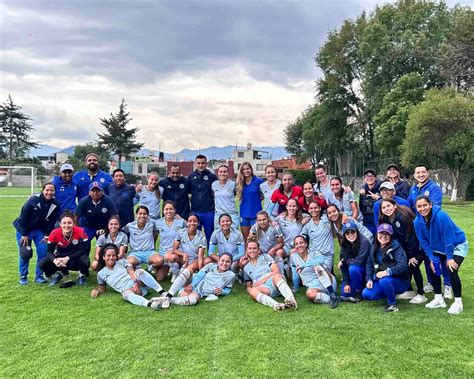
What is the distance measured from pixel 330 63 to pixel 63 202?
119 feet

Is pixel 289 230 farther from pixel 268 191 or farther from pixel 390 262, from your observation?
pixel 390 262

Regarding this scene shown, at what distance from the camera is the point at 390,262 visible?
5.06m

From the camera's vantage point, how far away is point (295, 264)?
5680 millimetres

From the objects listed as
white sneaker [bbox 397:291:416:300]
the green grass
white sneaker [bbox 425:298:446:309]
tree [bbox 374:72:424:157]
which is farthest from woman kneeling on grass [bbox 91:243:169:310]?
tree [bbox 374:72:424:157]

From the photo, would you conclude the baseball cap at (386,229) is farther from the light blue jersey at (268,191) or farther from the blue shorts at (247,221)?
the blue shorts at (247,221)

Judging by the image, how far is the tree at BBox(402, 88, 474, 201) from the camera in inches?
825

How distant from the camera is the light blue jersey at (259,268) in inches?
220

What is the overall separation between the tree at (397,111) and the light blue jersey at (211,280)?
2483 cm

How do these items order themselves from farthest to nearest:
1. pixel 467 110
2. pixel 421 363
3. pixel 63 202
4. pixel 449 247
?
1. pixel 467 110
2. pixel 63 202
3. pixel 449 247
4. pixel 421 363

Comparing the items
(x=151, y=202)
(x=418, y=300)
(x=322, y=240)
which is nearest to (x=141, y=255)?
(x=151, y=202)

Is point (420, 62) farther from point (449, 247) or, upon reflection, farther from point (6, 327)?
point (6, 327)

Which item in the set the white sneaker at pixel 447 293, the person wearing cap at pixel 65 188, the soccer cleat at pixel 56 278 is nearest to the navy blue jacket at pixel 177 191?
the person wearing cap at pixel 65 188

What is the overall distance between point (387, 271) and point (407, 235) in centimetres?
66

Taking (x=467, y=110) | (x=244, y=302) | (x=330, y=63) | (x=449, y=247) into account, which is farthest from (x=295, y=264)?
(x=330, y=63)
